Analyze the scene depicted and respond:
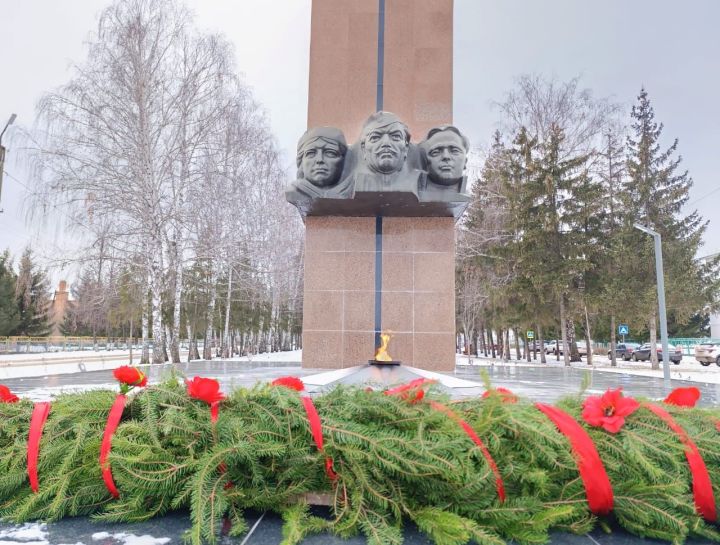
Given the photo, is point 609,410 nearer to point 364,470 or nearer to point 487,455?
point 487,455

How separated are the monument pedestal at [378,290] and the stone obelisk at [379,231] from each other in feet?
0.05

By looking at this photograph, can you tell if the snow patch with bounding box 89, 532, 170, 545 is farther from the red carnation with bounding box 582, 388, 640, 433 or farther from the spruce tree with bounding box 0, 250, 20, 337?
the spruce tree with bounding box 0, 250, 20, 337

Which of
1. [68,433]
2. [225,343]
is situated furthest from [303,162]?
[225,343]

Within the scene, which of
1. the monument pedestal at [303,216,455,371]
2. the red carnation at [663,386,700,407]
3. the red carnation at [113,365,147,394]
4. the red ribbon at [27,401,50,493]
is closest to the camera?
the red ribbon at [27,401,50,493]

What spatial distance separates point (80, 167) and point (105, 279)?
4853 mm

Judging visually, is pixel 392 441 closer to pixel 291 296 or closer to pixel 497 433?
pixel 497 433

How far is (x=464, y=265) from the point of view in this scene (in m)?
29.4

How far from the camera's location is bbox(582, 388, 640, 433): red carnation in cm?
194

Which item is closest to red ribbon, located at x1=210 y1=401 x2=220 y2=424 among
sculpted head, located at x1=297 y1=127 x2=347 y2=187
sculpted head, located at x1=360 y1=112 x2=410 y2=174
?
sculpted head, located at x1=360 y1=112 x2=410 y2=174

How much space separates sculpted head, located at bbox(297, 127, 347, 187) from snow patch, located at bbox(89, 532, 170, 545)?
6418 millimetres

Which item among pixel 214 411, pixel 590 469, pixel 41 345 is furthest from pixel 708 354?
pixel 41 345

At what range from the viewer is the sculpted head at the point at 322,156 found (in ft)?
25.7

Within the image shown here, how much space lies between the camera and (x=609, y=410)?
2010 mm

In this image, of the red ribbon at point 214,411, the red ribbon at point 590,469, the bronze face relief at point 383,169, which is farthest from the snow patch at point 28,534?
the bronze face relief at point 383,169
